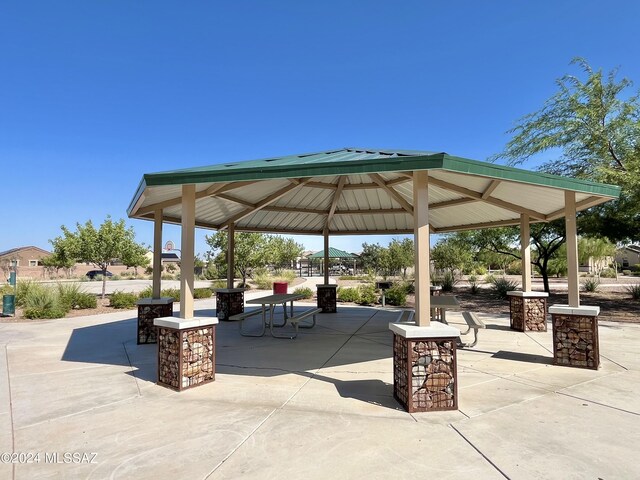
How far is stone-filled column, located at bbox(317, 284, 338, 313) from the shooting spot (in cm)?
1293

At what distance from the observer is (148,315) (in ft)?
26.0

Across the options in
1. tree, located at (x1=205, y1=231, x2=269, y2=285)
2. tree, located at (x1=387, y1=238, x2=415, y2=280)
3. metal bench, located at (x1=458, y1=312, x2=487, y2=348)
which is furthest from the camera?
tree, located at (x1=387, y1=238, x2=415, y2=280)

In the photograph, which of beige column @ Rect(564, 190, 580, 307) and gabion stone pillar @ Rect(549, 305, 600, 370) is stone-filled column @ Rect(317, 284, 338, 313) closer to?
gabion stone pillar @ Rect(549, 305, 600, 370)

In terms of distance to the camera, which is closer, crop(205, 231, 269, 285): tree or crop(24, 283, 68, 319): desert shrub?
crop(24, 283, 68, 319): desert shrub

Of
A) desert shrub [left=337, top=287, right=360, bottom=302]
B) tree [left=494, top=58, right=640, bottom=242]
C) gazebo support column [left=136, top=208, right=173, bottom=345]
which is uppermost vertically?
tree [left=494, top=58, right=640, bottom=242]

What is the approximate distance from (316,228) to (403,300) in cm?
508

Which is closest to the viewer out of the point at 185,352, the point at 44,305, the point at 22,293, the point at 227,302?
the point at 185,352

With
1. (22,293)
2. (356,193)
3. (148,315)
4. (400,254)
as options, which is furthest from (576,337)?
(400,254)

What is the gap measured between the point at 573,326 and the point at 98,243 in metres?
20.0

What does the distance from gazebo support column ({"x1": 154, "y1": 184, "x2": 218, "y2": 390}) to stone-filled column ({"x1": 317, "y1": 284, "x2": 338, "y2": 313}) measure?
7.79m

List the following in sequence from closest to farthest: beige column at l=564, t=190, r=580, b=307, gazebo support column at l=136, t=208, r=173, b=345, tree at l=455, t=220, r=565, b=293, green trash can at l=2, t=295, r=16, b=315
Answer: beige column at l=564, t=190, r=580, b=307 < gazebo support column at l=136, t=208, r=173, b=345 < green trash can at l=2, t=295, r=16, b=315 < tree at l=455, t=220, r=565, b=293

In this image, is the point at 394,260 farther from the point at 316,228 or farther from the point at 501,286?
the point at 316,228

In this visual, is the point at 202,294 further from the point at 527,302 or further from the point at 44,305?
the point at 527,302

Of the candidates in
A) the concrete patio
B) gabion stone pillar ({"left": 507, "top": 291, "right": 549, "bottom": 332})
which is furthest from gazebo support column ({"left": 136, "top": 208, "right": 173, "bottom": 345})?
gabion stone pillar ({"left": 507, "top": 291, "right": 549, "bottom": 332})
